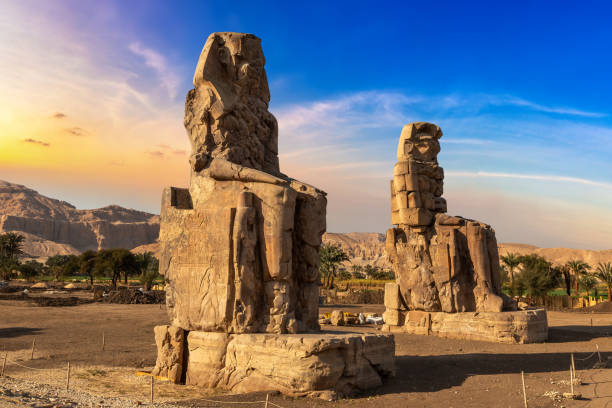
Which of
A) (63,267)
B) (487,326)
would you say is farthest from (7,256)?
(487,326)

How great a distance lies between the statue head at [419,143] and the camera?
12656mm

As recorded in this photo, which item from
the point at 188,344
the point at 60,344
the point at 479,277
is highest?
the point at 479,277

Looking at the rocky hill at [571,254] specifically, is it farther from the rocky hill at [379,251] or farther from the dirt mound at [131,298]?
the dirt mound at [131,298]

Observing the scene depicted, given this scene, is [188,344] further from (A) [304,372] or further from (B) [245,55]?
(B) [245,55]

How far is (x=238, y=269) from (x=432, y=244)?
6851 millimetres

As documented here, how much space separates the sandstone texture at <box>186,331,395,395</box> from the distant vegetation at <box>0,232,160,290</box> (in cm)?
2803

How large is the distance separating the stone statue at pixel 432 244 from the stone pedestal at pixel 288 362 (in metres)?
5.36

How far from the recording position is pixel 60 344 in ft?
36.0

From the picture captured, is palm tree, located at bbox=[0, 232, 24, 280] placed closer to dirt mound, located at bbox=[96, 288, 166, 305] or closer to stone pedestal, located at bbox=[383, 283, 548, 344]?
dirt mound, located at bbox=[96, 288, 166, 305]

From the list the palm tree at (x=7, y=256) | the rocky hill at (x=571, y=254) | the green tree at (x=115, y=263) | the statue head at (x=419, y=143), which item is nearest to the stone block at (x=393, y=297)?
the statue head at (x=419, y=143)

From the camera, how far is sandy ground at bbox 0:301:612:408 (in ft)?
19.4

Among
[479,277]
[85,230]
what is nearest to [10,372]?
[479,277]

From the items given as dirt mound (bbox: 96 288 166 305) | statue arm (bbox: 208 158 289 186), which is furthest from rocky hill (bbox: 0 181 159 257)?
statue arm (bbox: 208 158 289 186)

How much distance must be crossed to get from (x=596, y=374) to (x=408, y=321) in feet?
16.5
